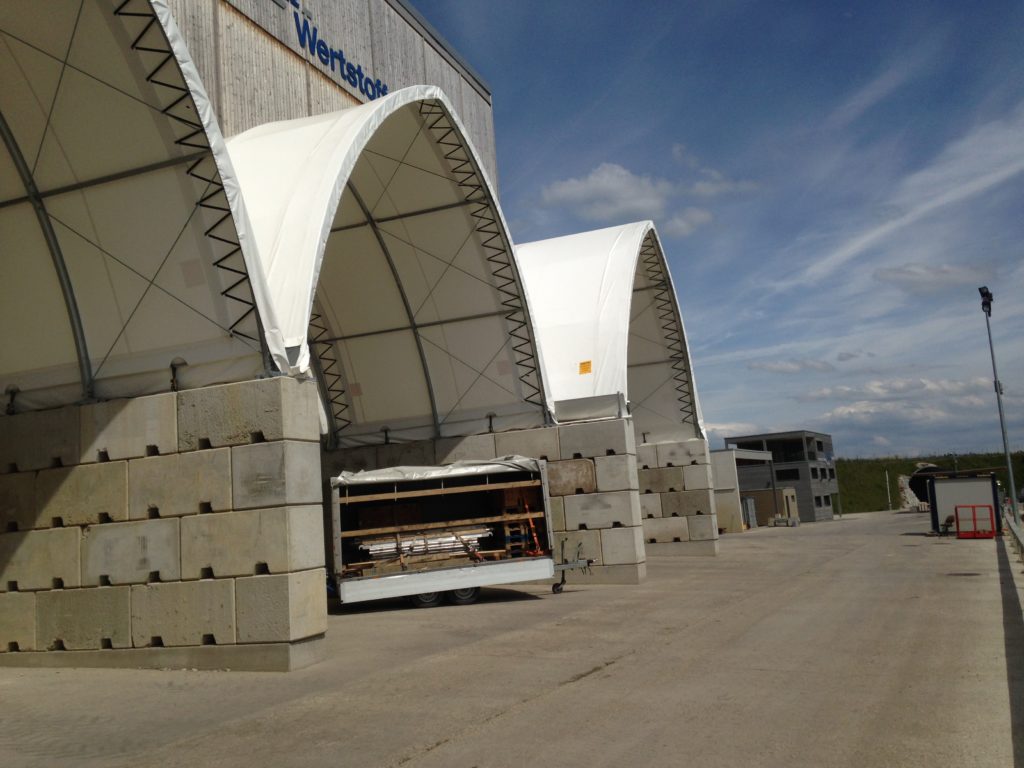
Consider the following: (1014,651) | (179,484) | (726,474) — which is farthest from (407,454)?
(726,474)

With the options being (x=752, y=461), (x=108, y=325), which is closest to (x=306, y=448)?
(x=108, y=325)

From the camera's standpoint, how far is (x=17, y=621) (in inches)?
546

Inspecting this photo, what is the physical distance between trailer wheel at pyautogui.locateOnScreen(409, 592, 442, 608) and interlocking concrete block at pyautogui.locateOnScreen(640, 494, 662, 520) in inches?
535

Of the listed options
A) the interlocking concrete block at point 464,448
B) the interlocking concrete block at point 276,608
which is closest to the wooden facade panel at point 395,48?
the interlocking concrete block at point 464,448

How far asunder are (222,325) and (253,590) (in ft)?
12.5

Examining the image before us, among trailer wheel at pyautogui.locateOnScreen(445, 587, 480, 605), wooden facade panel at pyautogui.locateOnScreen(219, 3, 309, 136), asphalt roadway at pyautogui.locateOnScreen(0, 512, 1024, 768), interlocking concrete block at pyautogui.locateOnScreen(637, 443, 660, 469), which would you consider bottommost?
asphalt roadway at pyautogui.locateOnScreen(0, 512, 1024, 768)

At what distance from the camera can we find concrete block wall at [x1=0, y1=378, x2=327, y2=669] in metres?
12.6

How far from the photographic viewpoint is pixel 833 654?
37.7 feet

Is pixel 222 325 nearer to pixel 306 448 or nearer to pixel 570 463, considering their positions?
pixel 306 448

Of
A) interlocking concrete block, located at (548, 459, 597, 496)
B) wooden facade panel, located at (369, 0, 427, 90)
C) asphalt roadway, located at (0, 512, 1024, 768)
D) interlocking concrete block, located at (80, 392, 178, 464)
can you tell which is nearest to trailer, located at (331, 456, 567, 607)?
asphalt roadway, located at (0, 512, 1024, 768)

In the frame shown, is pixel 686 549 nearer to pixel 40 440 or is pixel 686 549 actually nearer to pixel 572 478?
pixel 572 478

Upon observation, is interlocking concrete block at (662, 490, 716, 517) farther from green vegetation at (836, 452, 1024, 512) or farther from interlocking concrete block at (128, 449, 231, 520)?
green vegetation at (836, 452, 1024, 512)

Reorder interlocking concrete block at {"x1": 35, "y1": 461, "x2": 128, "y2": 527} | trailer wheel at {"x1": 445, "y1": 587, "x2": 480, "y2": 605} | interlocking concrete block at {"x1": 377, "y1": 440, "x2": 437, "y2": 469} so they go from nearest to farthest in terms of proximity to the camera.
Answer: interlocking concrete block at {"x1": 35, "y1": 461, "x2": 128, "y2": 527} < trailer wheel at {"x1": 445, "y1": 587, "x2": 480, "y2": 605} < interlocking concrete block at {"x1": 377, "y1": 440, "x2": 437, "y2": 469}

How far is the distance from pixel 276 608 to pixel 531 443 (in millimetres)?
11549
